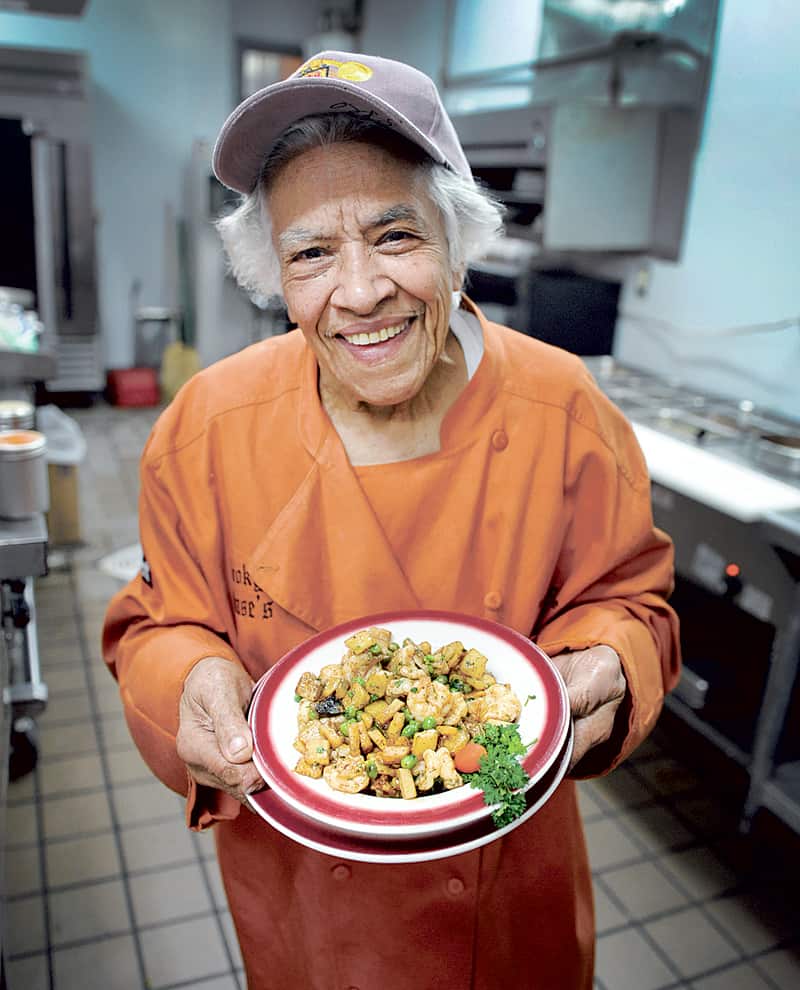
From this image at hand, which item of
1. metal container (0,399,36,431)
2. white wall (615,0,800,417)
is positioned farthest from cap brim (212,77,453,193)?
white wall (615,0,800,417)

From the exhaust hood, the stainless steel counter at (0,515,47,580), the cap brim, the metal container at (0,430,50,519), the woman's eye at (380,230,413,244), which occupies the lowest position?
the stainless steel counter at (0,515,47,580)

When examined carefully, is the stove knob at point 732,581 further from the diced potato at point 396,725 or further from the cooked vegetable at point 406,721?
the diced potato at point 396,725

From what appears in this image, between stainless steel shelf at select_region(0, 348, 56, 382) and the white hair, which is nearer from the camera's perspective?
the white hair

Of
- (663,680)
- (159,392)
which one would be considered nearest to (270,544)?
(663,680)

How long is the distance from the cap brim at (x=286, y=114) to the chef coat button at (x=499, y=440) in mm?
359

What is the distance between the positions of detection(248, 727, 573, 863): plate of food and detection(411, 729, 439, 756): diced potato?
0.33 feet

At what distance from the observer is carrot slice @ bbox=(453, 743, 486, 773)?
0.94 meters

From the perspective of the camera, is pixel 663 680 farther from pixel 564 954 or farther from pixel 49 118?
pixel 49 118

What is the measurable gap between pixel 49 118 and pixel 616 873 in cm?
546

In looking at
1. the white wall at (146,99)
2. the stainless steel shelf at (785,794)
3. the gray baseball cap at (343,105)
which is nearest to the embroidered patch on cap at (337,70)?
the gray baseball cap at (343,105)

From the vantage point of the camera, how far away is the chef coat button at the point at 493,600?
1.20m

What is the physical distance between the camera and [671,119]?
3.32 meters

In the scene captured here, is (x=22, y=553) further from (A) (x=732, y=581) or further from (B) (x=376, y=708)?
(A) (x=732, y=581)

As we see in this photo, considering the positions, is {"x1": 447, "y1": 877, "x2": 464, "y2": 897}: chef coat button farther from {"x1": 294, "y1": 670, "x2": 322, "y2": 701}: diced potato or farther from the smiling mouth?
the smiling mouth
